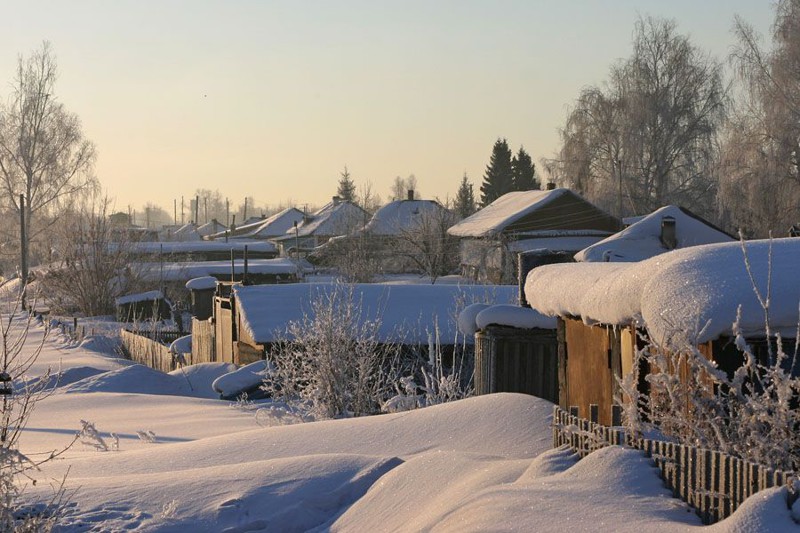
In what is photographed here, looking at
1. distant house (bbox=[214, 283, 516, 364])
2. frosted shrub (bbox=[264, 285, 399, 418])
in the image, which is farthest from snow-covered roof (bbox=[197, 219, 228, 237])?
frosted shrub (bbox=[264, 285, 399, 418])

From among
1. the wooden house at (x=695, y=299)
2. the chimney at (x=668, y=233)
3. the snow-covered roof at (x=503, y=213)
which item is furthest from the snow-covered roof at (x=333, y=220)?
the wooden house at (x=695, y=299)

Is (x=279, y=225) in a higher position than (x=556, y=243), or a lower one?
higher

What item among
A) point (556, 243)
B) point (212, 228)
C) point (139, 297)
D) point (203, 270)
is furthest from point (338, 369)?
point (212, 228)

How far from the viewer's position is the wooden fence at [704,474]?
5.30 m

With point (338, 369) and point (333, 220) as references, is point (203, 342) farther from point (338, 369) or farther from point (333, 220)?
point (333, 220)

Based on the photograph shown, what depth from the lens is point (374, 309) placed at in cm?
2094

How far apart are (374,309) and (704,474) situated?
608 inches

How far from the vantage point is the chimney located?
69.3 feet

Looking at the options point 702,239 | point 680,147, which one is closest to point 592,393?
point 702,239

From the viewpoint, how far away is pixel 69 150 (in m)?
67.0

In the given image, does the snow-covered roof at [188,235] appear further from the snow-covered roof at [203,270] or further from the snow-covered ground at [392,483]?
the snow-covered ground at [392,483]

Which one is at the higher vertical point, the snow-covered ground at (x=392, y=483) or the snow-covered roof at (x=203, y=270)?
the snow-covered roof at (x=203, y=270)

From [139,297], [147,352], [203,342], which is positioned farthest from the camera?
[139,297]

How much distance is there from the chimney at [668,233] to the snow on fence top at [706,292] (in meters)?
12.7
